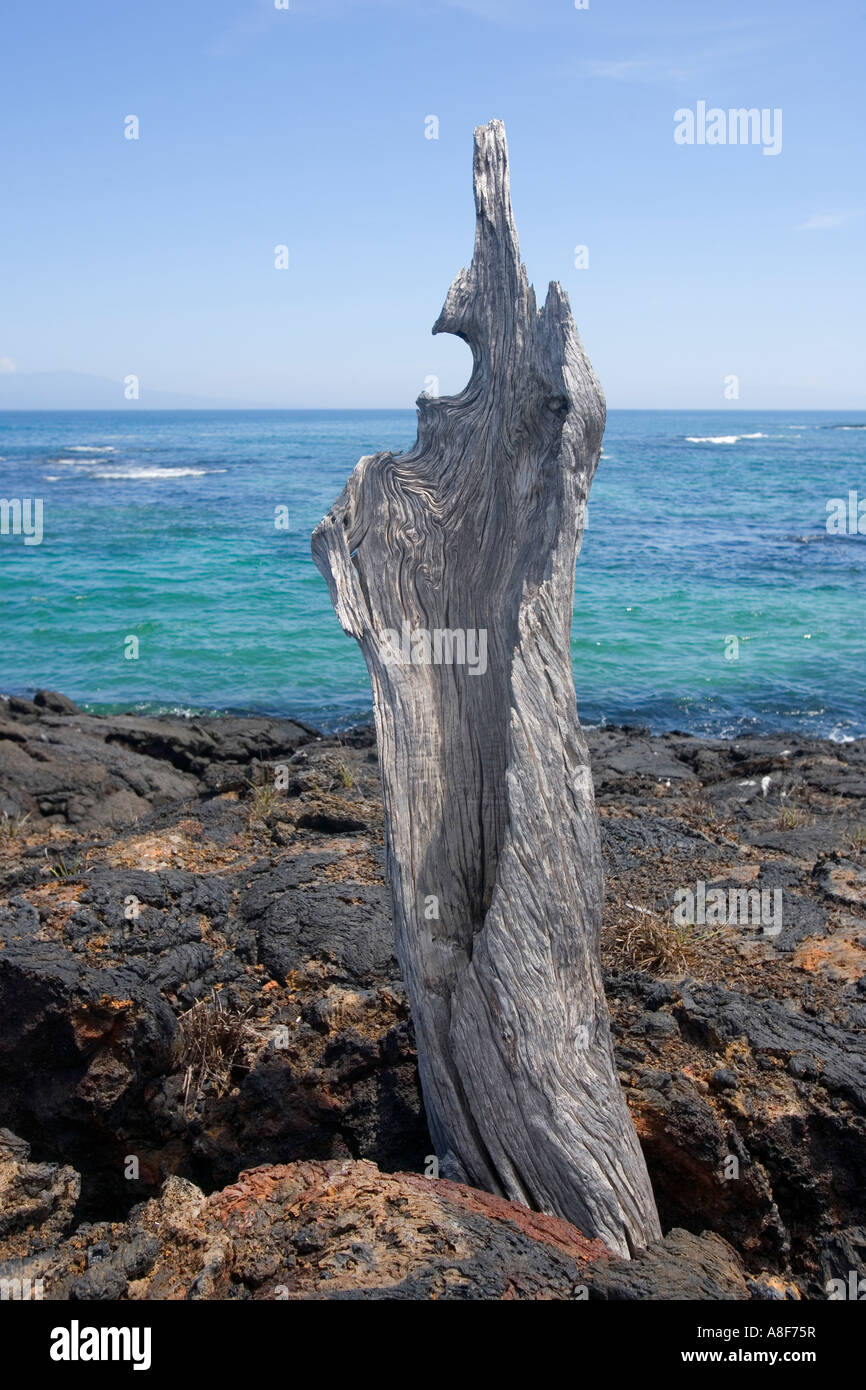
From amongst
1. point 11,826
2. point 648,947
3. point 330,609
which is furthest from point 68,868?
point 330,609

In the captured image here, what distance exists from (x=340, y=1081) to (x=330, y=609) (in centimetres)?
1982

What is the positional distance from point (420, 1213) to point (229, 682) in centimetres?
1491

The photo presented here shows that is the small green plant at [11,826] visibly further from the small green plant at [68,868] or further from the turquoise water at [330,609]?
the turquoise water at [330,609]

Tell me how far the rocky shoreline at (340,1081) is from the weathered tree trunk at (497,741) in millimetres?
316

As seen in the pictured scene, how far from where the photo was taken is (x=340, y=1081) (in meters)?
4.48

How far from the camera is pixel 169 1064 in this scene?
4613mm

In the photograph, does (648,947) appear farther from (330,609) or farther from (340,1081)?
(330,609)

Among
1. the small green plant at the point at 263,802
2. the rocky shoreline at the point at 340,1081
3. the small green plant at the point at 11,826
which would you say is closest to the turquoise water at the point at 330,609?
the small green plant at the point at 11,826

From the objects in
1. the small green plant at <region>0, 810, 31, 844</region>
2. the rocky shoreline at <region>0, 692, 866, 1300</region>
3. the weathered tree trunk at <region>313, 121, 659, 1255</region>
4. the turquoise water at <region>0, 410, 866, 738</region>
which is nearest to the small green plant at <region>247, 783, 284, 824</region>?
the rocky shoreline at <region>0, 692, 866, 1300</region>

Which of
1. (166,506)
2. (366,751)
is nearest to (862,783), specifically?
(366,751)

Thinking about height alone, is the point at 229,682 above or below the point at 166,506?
below

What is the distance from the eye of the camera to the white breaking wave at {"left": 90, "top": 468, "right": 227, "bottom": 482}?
5225 cm

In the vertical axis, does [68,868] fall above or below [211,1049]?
above
